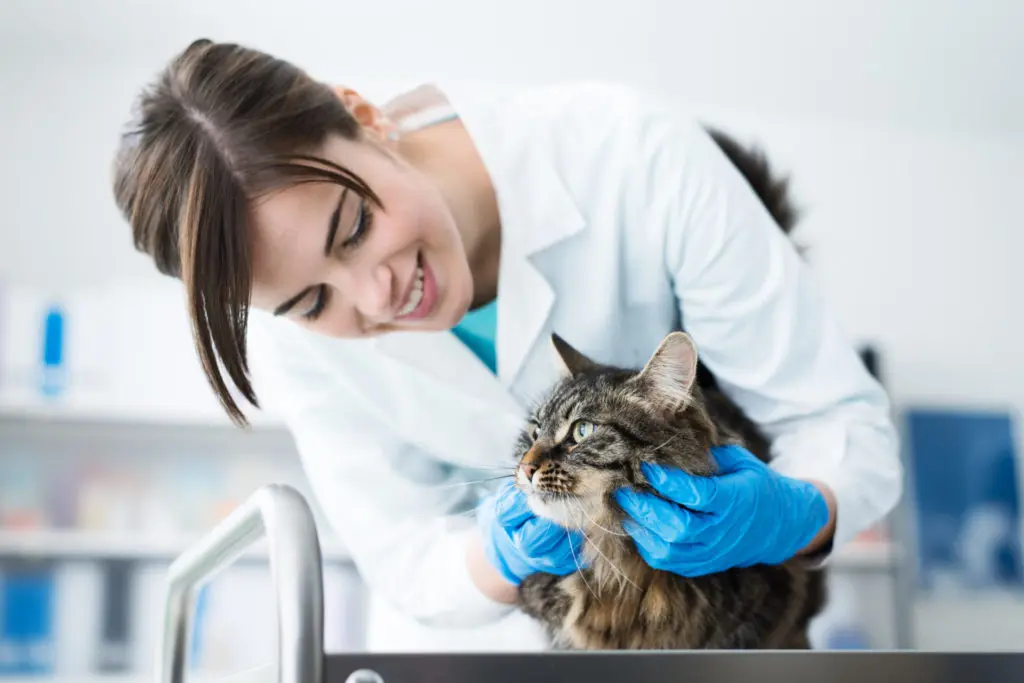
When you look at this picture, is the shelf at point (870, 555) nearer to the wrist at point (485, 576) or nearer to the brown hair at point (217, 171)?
the wrist at point (485, 576)

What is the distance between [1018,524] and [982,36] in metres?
1.78

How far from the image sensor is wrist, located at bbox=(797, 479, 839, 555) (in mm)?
761

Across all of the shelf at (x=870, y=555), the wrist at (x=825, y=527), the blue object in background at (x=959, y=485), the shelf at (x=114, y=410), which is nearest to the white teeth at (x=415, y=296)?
the wrist at (x=825, y=527)

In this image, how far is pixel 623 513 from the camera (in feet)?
2.09

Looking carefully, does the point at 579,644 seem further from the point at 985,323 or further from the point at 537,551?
the point at 985,323

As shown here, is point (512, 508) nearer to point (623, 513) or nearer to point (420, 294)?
point (623, 513)

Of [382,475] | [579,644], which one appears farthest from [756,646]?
[382,475]

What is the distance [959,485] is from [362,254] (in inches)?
94.9

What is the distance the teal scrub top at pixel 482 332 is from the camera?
854 millimetres

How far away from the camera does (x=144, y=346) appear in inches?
87.4

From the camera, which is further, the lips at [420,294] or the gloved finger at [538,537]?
the lips at [420,294]

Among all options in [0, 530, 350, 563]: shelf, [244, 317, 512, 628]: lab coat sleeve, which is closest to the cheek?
[244, 317, 512, 628]: lab coat sleeve

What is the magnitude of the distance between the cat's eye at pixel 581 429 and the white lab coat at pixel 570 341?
0.09 m

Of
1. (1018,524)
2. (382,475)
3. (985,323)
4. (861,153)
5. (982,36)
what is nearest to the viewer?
(382,475)
